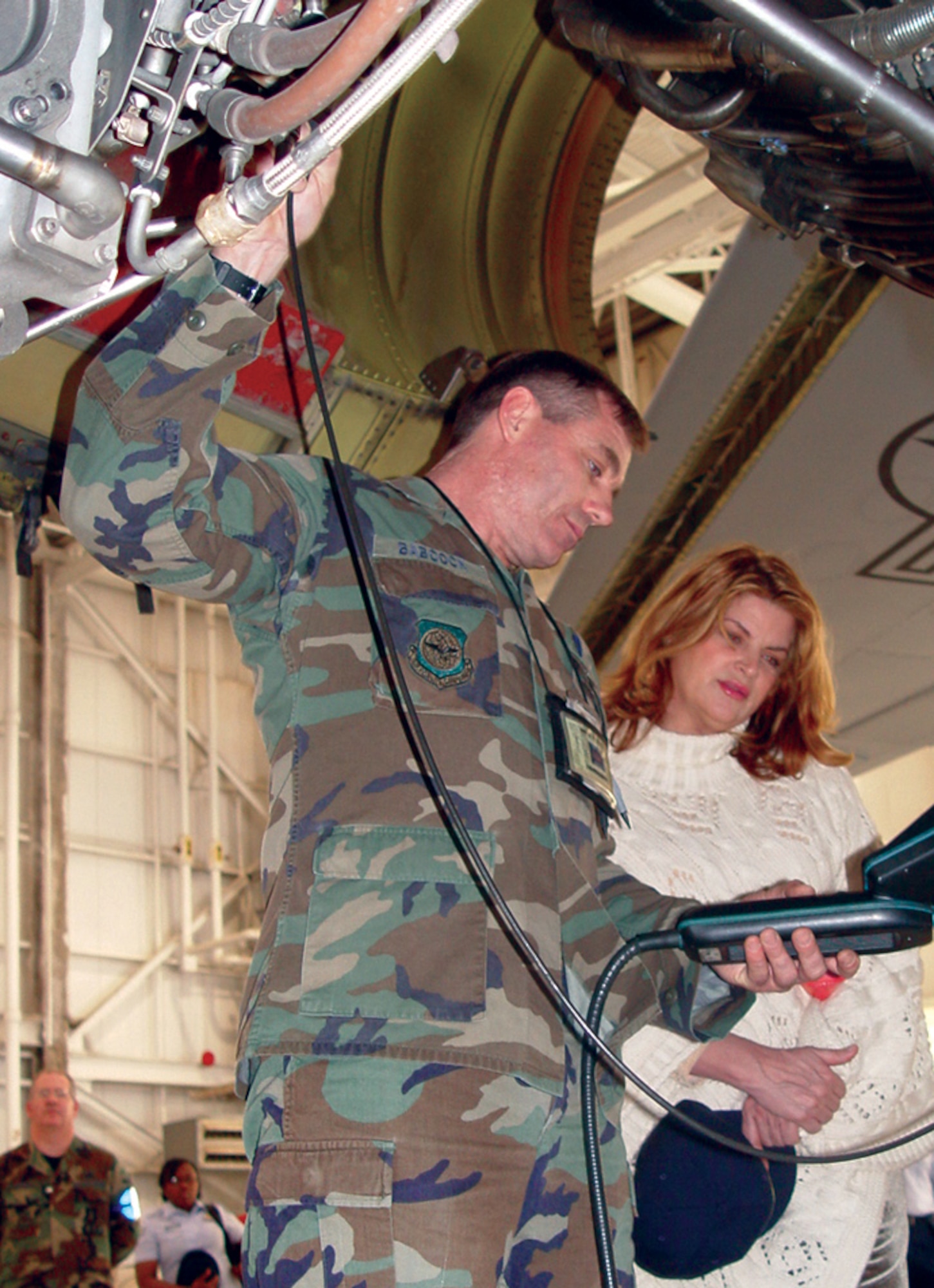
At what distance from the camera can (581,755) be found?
1620 mm

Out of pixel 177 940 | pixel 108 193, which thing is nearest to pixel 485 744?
pixel 108 193

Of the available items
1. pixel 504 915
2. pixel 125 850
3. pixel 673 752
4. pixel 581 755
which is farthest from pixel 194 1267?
pixel 125 850

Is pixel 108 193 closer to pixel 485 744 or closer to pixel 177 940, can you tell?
pixel 485 744

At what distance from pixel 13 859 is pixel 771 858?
9.24 m

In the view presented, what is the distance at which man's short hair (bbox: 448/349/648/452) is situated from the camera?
1853 mm

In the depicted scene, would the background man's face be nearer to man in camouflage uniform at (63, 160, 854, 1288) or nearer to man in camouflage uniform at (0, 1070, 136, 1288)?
man in camouflage uniform at (0, 1070, 136, 1288)

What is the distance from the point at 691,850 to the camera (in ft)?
7.09

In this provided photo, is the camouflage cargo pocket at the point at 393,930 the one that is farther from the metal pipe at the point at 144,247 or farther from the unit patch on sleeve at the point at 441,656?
the metal pipe at the point at 144,247

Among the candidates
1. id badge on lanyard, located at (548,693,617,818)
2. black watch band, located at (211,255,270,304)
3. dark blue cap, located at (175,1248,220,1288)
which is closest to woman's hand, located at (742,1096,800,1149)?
id badge on lanyard, located at (548,693,617,818)

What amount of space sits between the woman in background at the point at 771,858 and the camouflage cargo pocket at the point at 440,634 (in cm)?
69

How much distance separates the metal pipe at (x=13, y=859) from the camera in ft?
32.1

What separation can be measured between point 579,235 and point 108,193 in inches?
68.6

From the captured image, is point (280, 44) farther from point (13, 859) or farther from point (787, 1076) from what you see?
point (13, 859)

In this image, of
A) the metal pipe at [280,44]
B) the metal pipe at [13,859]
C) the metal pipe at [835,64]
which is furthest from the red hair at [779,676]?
the metal pipe at [13,859]
